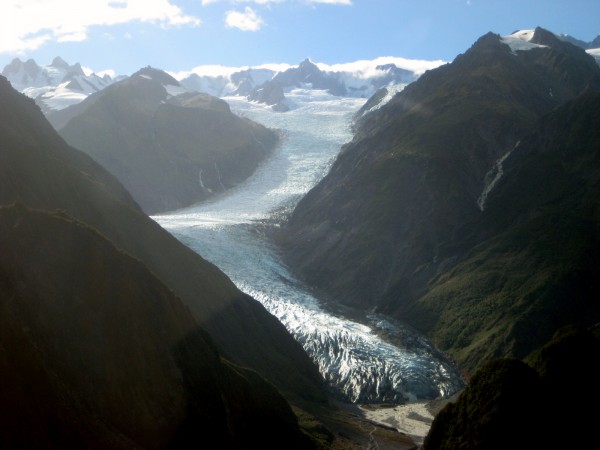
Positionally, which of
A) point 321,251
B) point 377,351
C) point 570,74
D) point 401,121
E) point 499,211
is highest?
point 570,74

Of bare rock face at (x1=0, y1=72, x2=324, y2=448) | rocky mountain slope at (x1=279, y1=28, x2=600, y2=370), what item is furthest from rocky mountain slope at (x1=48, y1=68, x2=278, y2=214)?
bare rock face at (x1=0, y1=72, x2=324, y2=448)

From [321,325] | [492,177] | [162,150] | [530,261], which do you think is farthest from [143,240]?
[162,150]

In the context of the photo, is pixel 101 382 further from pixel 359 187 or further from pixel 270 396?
pixel 359 187

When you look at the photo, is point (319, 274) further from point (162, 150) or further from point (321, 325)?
point (162, 150)

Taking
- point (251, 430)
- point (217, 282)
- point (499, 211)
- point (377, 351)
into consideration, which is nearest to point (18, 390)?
point (251, 430)

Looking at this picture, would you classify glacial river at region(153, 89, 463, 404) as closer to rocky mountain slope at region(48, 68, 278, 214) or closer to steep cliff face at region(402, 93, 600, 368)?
steep cliff face at region(402, 93, 600, 368)
